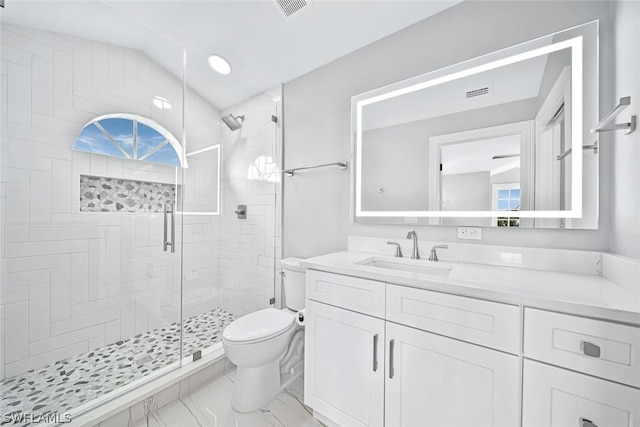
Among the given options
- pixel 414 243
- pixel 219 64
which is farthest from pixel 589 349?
pixel 219 64

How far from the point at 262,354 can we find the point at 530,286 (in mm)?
1401

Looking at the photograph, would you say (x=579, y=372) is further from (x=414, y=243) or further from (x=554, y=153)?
(x=554, y=153)

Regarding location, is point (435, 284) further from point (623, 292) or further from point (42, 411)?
point (42, 411)

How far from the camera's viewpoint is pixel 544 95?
1267mm

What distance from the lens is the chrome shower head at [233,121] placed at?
90.6 inches

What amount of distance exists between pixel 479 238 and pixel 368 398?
1.01 metres

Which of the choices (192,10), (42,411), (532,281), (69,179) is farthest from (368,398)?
(192,10)

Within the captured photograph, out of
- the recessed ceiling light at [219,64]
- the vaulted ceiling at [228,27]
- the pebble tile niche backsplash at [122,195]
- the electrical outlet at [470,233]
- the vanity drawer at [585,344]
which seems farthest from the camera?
the recessed ceiling light at [219,64]

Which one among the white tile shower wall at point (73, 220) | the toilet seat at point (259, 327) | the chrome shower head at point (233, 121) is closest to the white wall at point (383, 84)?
the chrome shower head at point (233, 121)

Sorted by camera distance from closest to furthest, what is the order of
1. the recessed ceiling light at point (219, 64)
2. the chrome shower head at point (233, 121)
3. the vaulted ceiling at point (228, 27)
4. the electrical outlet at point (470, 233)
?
the electrical outlet at point (470, 233) < the vaulted ceiling at point (228, 27) < the recessed ceiling light at point (219, 64) < the chrome shower head at point (233, 121)

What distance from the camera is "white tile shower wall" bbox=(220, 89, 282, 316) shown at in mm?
2328

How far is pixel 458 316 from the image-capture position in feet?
3.15

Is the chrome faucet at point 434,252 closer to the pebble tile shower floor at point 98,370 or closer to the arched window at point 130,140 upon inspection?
the pebble tile shower floor at point 98,370

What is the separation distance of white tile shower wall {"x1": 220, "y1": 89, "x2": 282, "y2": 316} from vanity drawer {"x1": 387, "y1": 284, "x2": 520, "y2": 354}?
1.43 m
